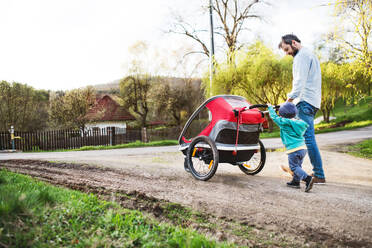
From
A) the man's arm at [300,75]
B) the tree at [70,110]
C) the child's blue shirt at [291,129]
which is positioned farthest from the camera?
the tree at [70,110]

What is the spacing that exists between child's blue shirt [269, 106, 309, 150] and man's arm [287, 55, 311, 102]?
0.48 m

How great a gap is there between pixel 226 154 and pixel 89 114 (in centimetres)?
2528

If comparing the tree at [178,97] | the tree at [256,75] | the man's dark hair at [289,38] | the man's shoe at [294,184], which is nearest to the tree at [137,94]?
the tree at [178,97]

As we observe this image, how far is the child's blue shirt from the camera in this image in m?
4.09

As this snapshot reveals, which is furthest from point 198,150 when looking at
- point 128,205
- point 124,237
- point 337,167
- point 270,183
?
point 337,167

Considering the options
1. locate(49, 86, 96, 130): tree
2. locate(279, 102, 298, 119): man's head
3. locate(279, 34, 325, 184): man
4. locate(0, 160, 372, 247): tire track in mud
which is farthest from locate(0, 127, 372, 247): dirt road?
locate(49, 86, 96, 130): tree

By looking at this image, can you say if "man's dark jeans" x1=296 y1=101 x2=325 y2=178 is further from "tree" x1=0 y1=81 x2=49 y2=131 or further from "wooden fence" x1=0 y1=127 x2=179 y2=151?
"tree" x1=0 y1=81 x2=49 y2=131

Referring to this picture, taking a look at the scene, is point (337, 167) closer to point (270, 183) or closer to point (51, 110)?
point (270, 183)

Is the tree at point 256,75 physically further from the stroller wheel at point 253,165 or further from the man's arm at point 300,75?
the man's arm at point 300,75

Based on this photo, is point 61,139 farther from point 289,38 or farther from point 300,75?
point 300,75

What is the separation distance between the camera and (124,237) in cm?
238

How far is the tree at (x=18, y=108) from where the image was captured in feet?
75.5

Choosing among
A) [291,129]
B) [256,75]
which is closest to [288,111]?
[291,129]

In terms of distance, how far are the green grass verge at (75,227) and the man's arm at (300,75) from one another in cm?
284
